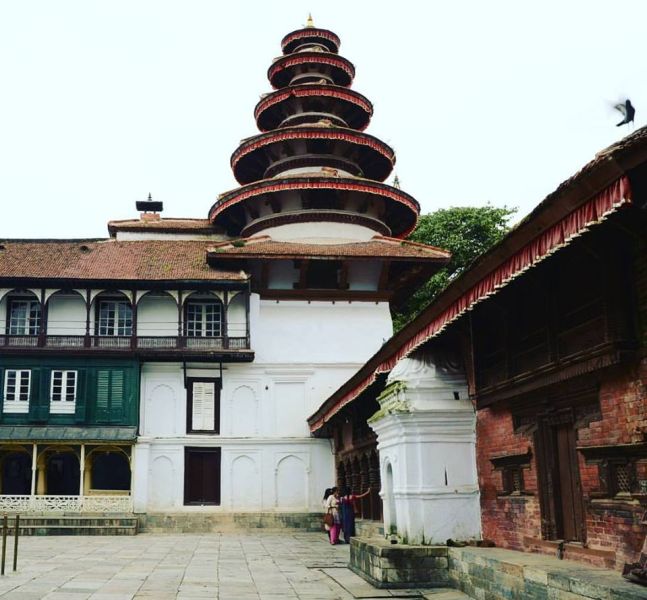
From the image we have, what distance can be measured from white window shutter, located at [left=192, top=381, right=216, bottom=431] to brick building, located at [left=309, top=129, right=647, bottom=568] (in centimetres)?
1550

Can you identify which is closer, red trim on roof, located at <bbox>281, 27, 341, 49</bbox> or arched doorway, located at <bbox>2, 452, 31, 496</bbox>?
arched doorway, located at <bbox>2, 452, 31, 496</bbox>

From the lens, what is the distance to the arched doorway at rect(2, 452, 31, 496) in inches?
1168

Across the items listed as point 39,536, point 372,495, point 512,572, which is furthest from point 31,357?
point 512,572

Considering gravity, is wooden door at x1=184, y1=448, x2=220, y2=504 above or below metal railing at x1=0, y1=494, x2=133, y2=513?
above

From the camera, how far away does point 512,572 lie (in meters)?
8.29

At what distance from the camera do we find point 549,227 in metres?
7.00

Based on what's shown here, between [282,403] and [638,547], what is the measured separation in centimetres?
2130

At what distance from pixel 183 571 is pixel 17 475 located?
18.5 metres

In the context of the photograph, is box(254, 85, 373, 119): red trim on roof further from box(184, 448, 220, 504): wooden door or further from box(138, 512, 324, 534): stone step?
box(138, 512, 324, 534): stone step

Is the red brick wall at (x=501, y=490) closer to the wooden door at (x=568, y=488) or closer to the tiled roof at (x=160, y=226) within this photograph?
the wooden door at (x=568, y=488)

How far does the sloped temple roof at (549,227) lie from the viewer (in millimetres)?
5715

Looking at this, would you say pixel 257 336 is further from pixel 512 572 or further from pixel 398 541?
pixel 512 572

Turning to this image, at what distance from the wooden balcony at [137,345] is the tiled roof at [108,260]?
1981mm

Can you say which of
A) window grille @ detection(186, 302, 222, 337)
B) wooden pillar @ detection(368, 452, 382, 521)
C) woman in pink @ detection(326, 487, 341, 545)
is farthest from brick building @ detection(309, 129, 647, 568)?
window grille @ detection(186, 302, 222, 337)
